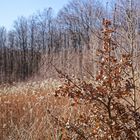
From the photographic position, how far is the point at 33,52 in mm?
39719

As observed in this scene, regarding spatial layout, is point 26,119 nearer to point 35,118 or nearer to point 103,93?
point 35,118

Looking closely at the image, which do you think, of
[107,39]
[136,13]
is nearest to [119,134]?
[107,39]

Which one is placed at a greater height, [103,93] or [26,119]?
[103,93]

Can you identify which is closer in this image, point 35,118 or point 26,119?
point 35,118

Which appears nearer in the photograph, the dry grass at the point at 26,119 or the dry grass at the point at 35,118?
the dry grass at the point at 35,118

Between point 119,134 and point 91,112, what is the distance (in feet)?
0.90

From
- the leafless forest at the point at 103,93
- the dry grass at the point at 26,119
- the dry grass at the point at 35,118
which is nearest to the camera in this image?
the leafless forest at the point at 103,93

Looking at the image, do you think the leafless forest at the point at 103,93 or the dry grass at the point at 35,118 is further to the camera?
the dry grass at the point at 35,118

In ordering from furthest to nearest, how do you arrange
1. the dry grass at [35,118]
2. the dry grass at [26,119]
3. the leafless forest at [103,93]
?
1. the dry grass at [26,119]
2. the dry grass at [35,118]
3. the leafless forest at [103,93]

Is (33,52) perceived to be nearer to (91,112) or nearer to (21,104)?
(21,104)

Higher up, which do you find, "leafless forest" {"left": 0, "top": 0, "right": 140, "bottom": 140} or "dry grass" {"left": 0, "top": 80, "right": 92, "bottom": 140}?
"leafless forest" {"left": 0, "top": 0, "right": 140, "bottom": 140}

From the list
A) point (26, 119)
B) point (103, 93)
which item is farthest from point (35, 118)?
point (103, 93)

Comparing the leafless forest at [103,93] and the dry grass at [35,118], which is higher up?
the leafless forest at [103,93]

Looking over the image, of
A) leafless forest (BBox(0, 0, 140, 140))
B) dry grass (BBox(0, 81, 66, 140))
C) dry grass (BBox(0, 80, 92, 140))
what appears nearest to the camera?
leafless forest (BBox(0, 0, 140, 140))
